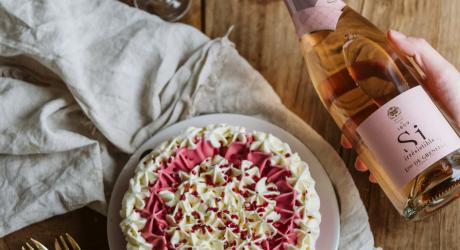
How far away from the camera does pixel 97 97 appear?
962 mm

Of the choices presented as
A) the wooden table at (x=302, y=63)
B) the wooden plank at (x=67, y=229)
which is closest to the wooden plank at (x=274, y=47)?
the wooden table at (x=302, y=63)

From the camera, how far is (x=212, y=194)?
83 centimetres

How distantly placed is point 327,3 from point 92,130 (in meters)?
0.43

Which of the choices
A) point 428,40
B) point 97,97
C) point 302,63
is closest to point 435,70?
point 428,40

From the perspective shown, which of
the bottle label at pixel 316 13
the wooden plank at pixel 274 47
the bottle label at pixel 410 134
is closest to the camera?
the bottle label at pixel 410 134

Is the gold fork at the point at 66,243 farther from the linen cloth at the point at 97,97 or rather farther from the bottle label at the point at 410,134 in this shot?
the bottle label at the point at 410,134

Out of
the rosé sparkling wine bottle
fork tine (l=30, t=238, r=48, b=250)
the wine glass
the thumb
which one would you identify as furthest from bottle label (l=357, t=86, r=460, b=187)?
fork tine (l=30, t=238, r=48, b=250)

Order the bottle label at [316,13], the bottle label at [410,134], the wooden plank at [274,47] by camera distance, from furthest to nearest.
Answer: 1. the wooden plank at [274,47]
2. the bottle label at [316,13]
3. the bottle label at [410,134]

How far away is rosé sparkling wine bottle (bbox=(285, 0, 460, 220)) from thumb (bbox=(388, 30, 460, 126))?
0.02 metres

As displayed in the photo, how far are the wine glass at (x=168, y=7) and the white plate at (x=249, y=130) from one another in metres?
0.21

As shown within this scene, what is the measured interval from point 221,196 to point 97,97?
0.92ft

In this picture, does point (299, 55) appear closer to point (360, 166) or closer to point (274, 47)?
point (274, 47)

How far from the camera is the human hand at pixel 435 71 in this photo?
34.7 inches

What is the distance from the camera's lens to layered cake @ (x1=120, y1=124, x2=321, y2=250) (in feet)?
2.67
